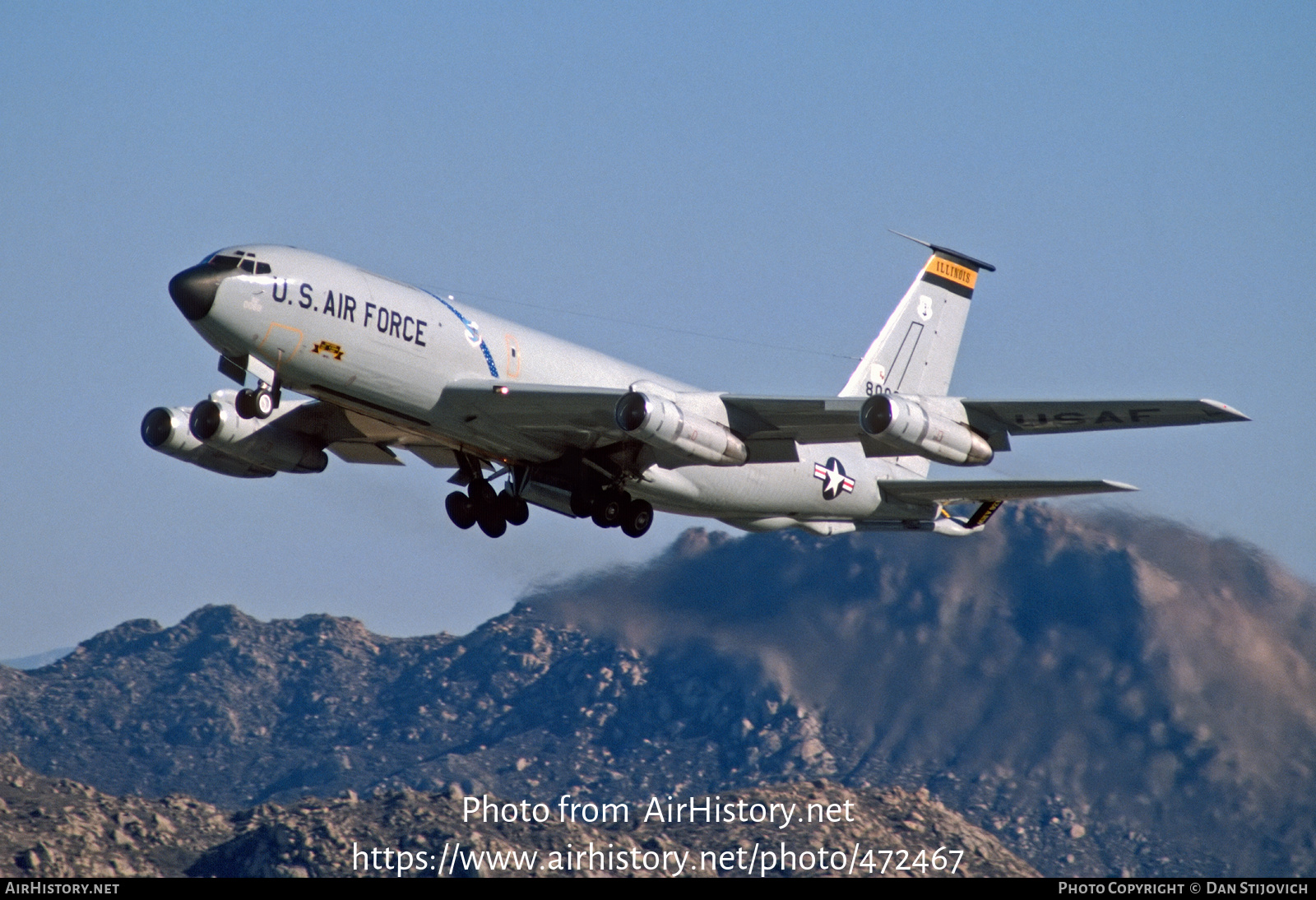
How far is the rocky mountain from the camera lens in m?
63.0

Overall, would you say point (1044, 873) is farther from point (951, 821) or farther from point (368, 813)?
point (368, 813)

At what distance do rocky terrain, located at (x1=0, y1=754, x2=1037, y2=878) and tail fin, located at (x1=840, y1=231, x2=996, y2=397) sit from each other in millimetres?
28140

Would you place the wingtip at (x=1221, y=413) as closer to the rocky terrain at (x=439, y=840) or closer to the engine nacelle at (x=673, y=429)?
the engine nacelle at (x=673, y=429)

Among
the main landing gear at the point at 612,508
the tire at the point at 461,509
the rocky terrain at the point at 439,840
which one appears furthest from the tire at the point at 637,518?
the rocky terrain at the point at 439,840

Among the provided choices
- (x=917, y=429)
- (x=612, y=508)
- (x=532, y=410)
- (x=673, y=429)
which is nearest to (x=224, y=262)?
(x=532, y=410)

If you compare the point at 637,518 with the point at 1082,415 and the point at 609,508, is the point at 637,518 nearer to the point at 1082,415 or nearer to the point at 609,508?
the point at 609,508

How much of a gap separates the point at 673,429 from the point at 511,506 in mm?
7520

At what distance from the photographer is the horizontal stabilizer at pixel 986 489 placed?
125 ft

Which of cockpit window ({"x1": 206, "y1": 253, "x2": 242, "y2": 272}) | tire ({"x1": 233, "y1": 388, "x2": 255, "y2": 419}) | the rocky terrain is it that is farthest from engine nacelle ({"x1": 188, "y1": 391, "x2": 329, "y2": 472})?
the rocky terrain

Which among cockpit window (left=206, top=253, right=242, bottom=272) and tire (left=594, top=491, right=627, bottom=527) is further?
tire (left=594, top=491, right=627, bottom=527)

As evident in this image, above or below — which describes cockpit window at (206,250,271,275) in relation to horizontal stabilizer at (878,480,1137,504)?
above

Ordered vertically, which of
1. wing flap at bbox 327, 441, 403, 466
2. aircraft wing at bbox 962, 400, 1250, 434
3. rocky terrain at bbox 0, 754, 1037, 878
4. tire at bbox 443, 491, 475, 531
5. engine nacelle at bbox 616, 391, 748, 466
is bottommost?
rocky terrain at bbox 0, 754, 1037, 878

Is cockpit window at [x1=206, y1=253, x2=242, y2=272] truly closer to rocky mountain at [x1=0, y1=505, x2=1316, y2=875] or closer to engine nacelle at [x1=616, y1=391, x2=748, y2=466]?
engine nacelle at [x1=616, y1=391, x2=748, y2=466]

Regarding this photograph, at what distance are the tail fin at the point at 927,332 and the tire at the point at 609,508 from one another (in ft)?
38.3
